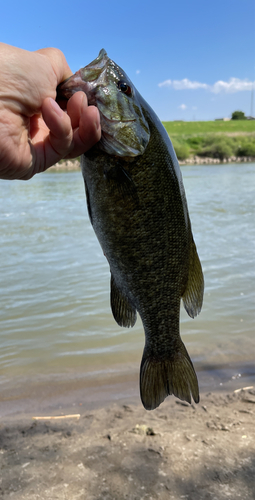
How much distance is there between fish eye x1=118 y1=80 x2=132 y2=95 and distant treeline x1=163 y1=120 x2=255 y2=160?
71497mm

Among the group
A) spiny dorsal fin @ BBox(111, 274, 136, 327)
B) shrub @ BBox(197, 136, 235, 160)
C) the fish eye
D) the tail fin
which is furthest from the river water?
shrub @ BBox(197, 136, 235, 160)

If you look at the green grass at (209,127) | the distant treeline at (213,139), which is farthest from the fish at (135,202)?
the green grass at (209,127)

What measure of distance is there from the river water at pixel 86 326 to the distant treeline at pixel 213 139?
62.3 meters

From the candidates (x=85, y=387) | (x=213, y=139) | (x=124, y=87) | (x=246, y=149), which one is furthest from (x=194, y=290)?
(x=213, y=139)

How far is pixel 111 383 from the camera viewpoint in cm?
535

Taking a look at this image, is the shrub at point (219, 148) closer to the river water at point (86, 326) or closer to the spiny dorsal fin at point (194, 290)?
the river water at point (86, 326)

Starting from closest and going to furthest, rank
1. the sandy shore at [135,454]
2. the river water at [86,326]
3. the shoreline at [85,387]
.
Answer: the sandy shore at [135,454], the shoreline at [85,387], the river water at [86,326]

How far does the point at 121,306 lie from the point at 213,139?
87401 millimetres

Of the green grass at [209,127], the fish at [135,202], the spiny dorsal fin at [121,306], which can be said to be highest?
the green grass at [209,127]

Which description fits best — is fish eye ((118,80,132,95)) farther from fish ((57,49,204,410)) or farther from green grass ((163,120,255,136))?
green grass ((163,120,255,136))

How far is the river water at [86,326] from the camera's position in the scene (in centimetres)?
537

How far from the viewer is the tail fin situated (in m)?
2.29

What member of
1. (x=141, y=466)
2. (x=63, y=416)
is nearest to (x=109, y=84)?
(x=141, y=466)

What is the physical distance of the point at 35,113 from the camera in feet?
6.59
